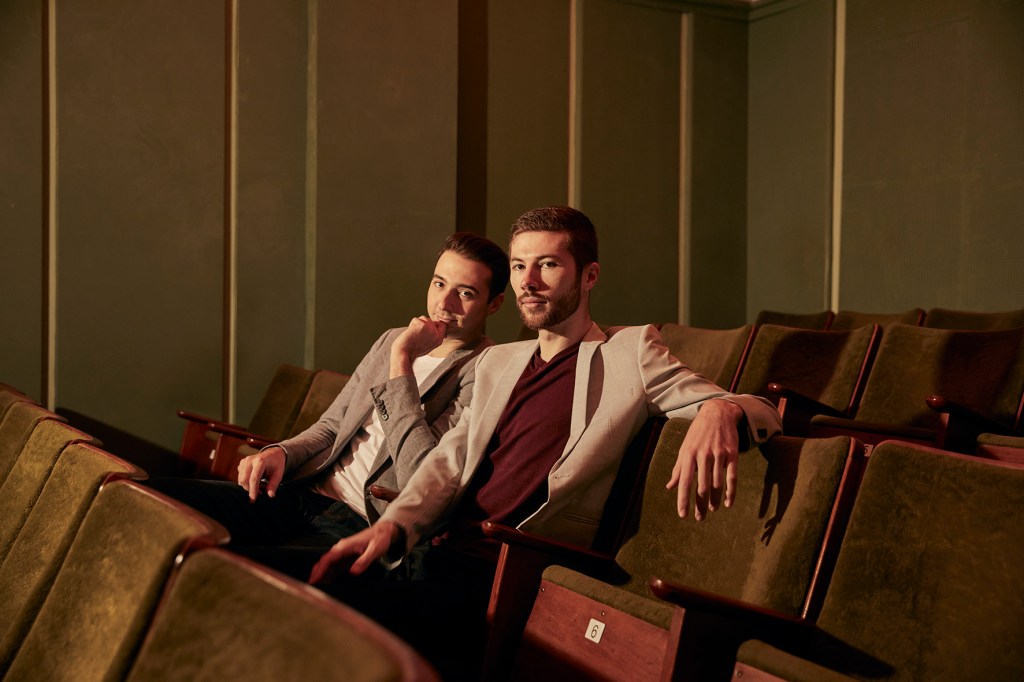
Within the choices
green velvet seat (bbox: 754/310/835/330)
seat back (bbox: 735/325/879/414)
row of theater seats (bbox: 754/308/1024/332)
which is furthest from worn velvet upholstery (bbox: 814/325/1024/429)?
green velvet seat (bbox: 754/310/835/330)

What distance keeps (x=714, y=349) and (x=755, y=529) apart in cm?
158

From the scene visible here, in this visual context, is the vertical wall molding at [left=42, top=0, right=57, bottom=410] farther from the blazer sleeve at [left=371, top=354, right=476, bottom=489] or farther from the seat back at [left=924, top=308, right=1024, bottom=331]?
the seat back at [left=924, top=308, right=1024, bottom=331]

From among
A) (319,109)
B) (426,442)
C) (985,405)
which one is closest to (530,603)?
(426,442)

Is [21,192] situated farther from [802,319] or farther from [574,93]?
[802,319]

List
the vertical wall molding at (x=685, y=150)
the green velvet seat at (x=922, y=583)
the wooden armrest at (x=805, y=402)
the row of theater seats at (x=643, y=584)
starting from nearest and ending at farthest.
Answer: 1. the row of theater seats at (x=643, y=584)
2. the green velvet seat at (x=922, y=583)
3. the wooden armrest at (x=805, y=402)
4. the vertical wall molding at (x=685, y=150)

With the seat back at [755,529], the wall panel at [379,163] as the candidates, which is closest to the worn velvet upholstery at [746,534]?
the seat back at [755,529]

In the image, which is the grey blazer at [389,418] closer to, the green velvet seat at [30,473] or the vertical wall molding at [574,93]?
the green velvet seat at [30,473]

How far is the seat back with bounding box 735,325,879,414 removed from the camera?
2.33 m

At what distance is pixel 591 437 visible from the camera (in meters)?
1.32

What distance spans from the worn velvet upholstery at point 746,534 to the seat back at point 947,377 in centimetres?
111

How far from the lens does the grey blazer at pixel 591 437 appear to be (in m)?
1.31

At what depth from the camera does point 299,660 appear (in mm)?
491

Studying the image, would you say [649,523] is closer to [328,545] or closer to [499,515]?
[499,515]

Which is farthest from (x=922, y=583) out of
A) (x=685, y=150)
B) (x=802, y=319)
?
(x=685, y=150)
